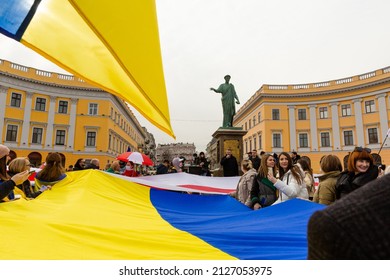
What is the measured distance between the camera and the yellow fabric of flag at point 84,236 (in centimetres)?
173

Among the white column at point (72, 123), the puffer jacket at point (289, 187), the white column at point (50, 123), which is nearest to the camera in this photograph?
the puffer jacket at point (289, 187)

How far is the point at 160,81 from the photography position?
1.84m

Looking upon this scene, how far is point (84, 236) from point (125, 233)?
302 millimetres

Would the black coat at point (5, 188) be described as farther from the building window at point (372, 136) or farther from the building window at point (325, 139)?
the building window at point (325, 139)

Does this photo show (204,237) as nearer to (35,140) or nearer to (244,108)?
(35,140)

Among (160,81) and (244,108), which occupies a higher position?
(244,108)

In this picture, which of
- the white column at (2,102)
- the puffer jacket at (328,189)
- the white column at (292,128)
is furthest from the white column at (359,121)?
the white column at (2,102)

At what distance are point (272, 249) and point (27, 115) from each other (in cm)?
3639

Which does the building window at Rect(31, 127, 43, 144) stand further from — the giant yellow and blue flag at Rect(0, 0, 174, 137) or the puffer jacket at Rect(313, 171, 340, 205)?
the giant yellow and blue flag at Rect(0, 0, 174, 137)

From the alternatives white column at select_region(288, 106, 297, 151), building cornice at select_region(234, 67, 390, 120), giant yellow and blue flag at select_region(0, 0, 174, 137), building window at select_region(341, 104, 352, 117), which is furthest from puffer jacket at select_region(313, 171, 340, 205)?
building window at select_region(341, 104, 352, 117)

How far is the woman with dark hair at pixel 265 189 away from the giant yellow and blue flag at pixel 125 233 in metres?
0.89

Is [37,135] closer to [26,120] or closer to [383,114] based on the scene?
[26,120]

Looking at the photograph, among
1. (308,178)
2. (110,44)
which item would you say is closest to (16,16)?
(110,44)

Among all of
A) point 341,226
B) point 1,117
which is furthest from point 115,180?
point 1,117
